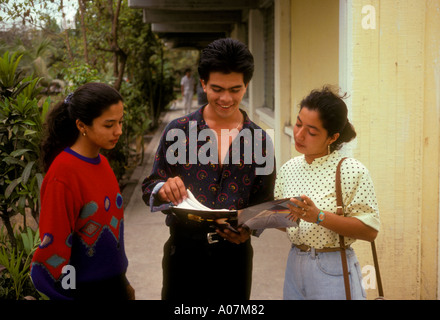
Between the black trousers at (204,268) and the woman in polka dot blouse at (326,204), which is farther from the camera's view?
the black trousers at (204,268)

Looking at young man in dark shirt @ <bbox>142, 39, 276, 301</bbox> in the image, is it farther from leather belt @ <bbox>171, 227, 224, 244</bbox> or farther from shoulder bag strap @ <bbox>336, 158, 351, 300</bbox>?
shoulder bag strap @ <bbox>336, 158, 351, 300</bbox>

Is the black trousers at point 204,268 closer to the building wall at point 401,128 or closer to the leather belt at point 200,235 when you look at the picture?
the leather belt at point 200,235

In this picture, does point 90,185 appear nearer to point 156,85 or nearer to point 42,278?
point 42,278

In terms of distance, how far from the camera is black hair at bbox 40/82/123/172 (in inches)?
87.4

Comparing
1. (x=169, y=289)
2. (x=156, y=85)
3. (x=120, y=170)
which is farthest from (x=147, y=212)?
(x=156, y=85)

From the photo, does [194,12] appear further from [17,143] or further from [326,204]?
[326,204]

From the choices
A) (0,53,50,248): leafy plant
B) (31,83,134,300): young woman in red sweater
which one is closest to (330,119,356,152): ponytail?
(31,83,134,300): young woman in red sweater

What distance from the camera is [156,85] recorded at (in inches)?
639

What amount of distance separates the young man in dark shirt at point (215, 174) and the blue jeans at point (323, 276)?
0.86 ft

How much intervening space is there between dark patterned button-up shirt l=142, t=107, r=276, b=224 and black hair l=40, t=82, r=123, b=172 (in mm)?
310

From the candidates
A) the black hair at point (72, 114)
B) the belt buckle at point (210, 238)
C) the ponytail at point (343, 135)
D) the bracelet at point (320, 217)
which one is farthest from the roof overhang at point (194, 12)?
the bracelet at point (320, 217)

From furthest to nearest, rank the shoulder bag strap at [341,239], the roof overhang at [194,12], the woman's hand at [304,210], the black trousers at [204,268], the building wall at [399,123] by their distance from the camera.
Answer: the roof overhang at [194,12]
the building wall at [399,123]
the black trousers at [204,268]
the shoulder bag strap at [341,239]
the woman's hand at [304,210]

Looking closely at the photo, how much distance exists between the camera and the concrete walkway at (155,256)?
4609 millimetres
